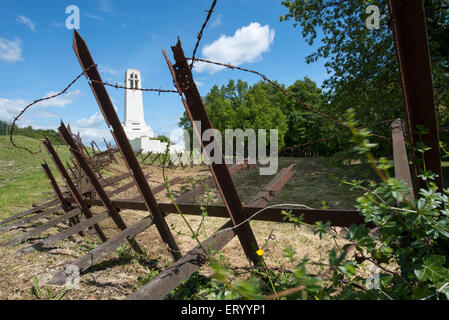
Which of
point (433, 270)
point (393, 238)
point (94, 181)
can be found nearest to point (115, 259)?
point (94, 181)

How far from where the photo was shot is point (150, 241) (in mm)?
4402

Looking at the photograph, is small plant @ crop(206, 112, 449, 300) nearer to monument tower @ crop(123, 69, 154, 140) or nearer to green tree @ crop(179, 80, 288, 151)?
green tree @ crop(179, 80, 288, 151)

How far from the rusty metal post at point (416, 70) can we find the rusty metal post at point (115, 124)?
7.18 ft

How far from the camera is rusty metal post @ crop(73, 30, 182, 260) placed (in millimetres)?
2516

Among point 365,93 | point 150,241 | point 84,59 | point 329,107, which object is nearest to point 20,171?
point 150,241

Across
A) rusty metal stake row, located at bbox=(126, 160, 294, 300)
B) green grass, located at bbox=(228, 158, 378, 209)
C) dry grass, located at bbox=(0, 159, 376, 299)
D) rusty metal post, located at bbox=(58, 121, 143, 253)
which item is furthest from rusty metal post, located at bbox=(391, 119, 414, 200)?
green grass, located at bbox=(228, 158, 378, 209)

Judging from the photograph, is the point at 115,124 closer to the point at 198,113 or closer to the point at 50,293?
the point at 198,113

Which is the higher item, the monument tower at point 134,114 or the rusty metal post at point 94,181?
the monument tower at point 134,114

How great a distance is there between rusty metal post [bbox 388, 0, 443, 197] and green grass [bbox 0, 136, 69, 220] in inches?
155

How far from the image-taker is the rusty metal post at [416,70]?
1.13 m

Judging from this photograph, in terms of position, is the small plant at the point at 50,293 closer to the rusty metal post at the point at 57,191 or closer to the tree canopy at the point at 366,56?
the rusty metal post at the point at 57,191

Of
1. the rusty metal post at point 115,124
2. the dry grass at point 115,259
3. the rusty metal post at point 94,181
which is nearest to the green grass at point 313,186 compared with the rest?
the dry grass at point 115,259

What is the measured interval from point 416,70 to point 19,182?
13030 millimetres
